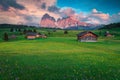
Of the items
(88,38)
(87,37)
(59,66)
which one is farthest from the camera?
(88,38)

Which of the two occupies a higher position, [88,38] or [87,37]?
[87,37]

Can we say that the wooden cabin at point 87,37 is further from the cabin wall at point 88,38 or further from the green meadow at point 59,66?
the green meadow at point 59,66

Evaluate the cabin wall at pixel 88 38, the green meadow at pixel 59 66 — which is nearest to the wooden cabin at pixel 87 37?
the cabin wall at pixel 88 38

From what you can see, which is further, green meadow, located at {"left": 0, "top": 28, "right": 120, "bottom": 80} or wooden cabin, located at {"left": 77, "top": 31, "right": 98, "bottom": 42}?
wooden cabin, located at {"left": 77, "top": 31, "right": 98, "bottom": 42}

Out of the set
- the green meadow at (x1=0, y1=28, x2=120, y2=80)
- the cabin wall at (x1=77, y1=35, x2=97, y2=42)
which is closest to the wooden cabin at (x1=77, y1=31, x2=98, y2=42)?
the cabin wall at (x1=77, y1=35, x2=97, y2=42)

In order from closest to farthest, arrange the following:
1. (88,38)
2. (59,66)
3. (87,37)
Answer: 1. (59,66)
2. (87,37)
3. (88,38)

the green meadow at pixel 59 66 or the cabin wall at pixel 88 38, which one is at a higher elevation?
the green meadow at pixel 59 66

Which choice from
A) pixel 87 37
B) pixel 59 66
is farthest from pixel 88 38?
pixel 59 66

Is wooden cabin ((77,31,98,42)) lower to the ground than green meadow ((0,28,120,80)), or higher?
lower

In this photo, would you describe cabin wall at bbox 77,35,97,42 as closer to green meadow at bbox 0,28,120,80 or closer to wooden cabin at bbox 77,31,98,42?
wooden cabin at bbox 77,31,98,42

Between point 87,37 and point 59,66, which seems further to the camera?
point 87,37

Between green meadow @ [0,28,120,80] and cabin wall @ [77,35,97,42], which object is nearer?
green meadow @ [0,28,120,80]

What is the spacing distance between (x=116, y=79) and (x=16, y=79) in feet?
23.8

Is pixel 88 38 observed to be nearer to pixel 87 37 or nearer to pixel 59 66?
pixel 87 37
